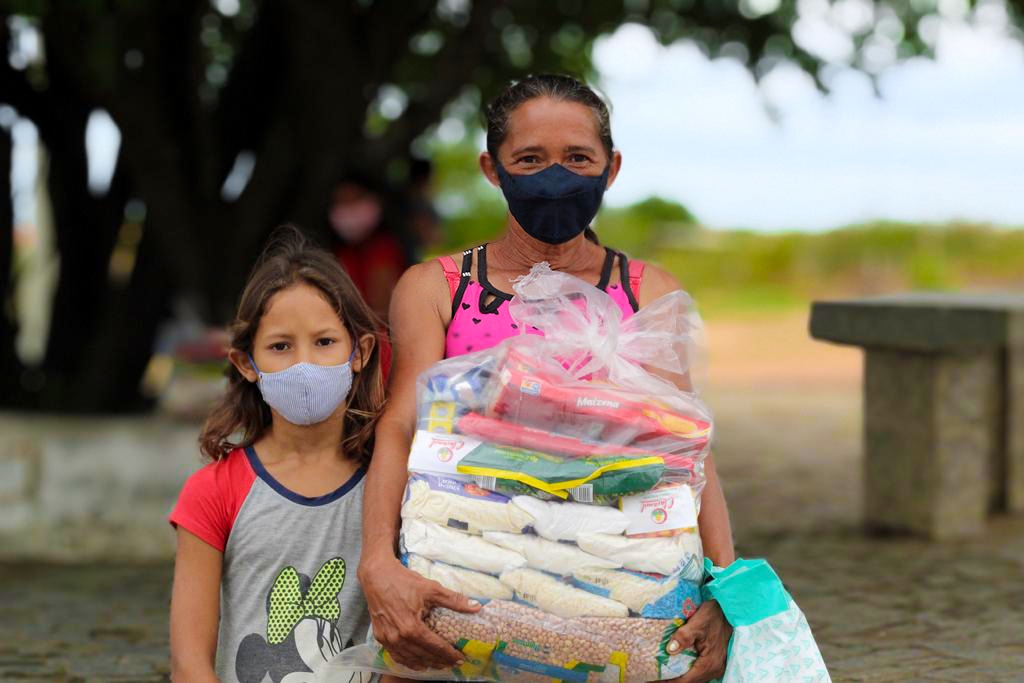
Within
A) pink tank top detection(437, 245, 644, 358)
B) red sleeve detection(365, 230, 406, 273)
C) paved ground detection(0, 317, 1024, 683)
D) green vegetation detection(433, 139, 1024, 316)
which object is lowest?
paved ground detection(0, 317, 1024, 683)

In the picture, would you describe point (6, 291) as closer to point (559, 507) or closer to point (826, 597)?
point (826, 597)

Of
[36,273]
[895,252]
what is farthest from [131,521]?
[895,252]

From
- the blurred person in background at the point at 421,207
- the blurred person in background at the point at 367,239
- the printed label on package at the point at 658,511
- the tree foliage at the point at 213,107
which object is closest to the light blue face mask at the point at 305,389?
the printed label on package at the point at 658,511

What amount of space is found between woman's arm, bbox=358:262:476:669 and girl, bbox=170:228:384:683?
141mm

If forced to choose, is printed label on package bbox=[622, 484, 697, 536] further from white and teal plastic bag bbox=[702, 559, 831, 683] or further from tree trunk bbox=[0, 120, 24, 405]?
tree trunk bbox=[0, 120, 24, 405]

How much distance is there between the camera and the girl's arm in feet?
9.10

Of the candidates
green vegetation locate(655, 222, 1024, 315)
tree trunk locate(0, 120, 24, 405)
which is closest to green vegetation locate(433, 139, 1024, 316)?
green vegetation locate(655, 222, 1024, 315)

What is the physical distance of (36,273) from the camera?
A: 525 inches

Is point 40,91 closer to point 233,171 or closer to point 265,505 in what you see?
point 233,171

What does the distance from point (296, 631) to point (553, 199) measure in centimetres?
113

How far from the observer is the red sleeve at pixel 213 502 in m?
2.83

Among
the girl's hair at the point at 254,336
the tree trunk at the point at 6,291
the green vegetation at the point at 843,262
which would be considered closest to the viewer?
the girl's hair at the point at 254,336

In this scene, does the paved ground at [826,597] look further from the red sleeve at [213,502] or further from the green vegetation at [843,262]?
the green vegetation at [843,262]

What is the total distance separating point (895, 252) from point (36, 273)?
56.1ft
